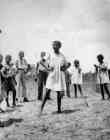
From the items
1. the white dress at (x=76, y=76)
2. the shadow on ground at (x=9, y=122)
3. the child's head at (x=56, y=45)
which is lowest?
the shadow on ground at (x=9, y=122)

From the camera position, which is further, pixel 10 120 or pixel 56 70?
pixel 56 70

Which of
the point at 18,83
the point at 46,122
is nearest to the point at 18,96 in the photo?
the point at 18,83

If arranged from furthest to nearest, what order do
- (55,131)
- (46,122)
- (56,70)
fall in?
(56,70) < (46,122) < (55,131)

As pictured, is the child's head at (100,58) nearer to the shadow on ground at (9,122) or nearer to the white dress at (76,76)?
the white dress at (76,76)

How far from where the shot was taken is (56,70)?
21.1 ft

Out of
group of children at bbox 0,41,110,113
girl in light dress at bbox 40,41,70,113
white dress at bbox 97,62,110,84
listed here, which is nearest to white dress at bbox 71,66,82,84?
group of children at bbox 0,41,110,113

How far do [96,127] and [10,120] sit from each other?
87.6 inches

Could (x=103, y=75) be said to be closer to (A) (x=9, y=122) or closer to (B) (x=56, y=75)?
(B) (x=56, y=75)

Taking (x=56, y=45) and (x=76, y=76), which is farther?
(x=76, y=76)

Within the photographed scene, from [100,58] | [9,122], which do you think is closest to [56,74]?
[9,122]

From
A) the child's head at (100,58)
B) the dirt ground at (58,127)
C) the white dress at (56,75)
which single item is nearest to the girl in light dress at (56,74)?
the white dress at (56,75)

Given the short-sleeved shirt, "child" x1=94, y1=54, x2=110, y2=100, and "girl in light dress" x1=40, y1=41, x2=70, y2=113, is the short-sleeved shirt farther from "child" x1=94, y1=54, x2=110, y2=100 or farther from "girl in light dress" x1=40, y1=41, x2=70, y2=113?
"girl in light dress" x1=40, y1=41, x2=70, y2=113

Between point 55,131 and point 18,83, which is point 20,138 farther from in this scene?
point 18,83

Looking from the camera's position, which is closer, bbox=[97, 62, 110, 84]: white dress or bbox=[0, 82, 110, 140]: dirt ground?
bbox=[0, 82, 110, 140]: dirt ground
